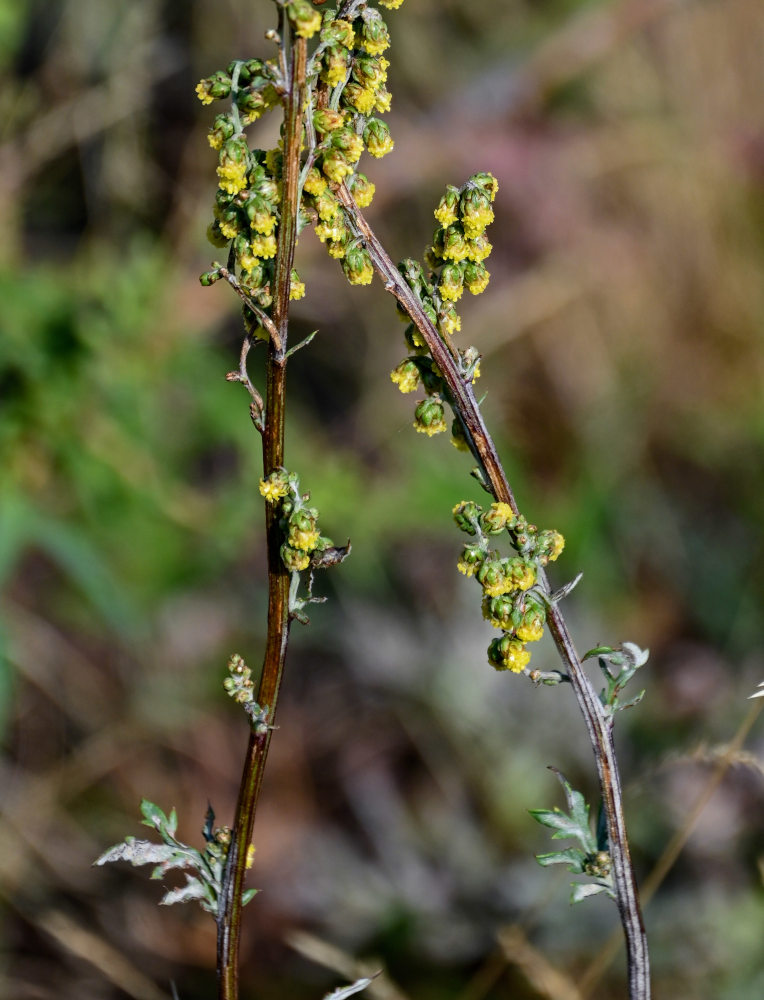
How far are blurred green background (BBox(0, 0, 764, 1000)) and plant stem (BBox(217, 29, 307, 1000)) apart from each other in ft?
4.12

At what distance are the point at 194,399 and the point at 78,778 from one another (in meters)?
1.65

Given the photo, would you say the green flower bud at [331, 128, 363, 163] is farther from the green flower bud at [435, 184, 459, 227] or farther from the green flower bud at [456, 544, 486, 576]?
the green flower bud at [456, 544, 486, 576]

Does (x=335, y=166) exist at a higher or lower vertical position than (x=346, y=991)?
higher

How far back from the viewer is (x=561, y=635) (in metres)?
1.41

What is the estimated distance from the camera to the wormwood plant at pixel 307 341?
1.31 metres

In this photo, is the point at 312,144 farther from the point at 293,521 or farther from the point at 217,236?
the point at 293,521

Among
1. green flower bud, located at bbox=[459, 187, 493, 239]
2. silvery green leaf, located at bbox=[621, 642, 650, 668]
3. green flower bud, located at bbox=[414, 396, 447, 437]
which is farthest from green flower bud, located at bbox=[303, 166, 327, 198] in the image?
silvery green leaf, located at bbox=[621, 642, 650, 668]

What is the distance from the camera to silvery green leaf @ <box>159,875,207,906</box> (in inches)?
54.7

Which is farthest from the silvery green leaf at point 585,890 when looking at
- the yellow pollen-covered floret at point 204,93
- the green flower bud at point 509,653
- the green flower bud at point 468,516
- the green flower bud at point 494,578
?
the yellow pollen-covered floret at point 204,93

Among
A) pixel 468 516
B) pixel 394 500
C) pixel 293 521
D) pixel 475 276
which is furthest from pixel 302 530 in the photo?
pixel 394 500

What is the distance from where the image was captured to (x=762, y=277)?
567 centimetres

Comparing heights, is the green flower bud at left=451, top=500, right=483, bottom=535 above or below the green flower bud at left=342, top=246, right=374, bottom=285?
below

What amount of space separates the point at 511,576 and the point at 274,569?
343 millimetres

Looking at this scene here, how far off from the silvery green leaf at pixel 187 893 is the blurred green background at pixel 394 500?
4.18 feet
